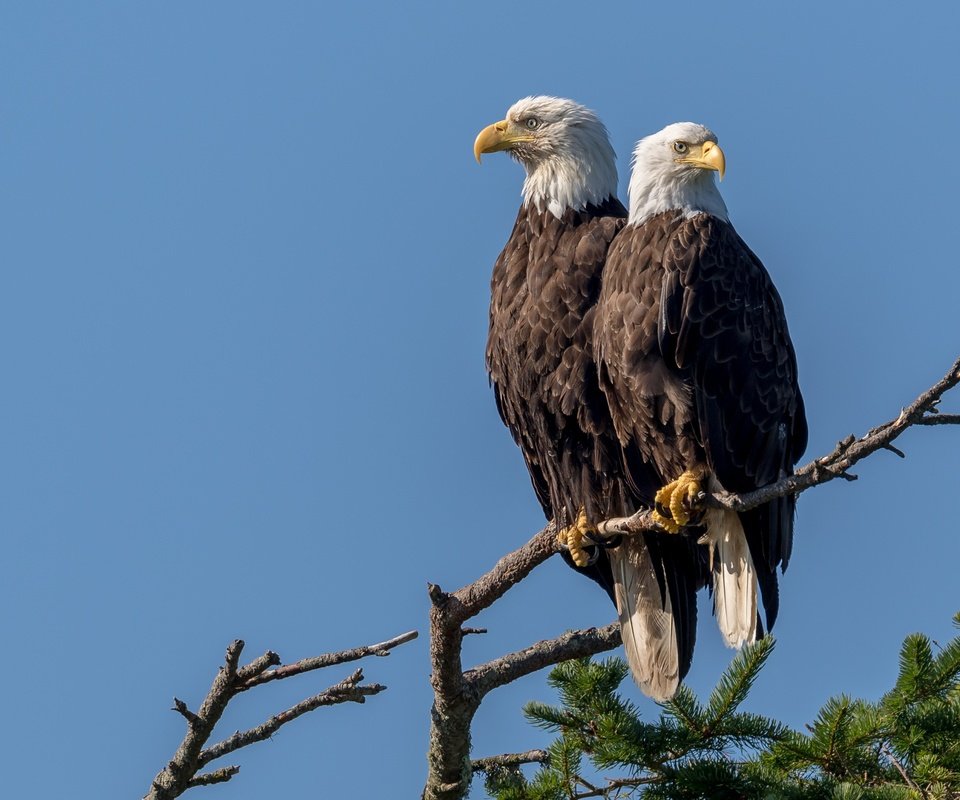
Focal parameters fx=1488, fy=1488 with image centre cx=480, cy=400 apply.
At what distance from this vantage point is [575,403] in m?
5.81

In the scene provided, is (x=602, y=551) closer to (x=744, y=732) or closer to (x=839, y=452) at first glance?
(x=744, y=732)

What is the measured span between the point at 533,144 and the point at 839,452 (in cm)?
312

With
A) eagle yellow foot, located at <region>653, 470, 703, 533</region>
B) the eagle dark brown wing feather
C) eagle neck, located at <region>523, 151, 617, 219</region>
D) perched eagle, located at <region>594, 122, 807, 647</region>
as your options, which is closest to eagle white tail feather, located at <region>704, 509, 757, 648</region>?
perched eagle, located at <region>594, 122, 807, 647</region>

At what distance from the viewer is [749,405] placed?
5652mm

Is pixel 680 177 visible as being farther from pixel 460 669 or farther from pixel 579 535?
pixel 460 669

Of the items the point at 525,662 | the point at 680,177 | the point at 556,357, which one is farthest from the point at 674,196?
the point at 525,662

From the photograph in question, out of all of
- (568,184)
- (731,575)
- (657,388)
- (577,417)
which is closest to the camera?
(657,388)

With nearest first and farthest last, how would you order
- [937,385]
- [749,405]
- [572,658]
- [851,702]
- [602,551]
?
[937,385] < [851,702] < [572,658] < [749,405] < [602,551]

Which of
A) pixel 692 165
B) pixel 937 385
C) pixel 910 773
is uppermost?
pixel 692 165

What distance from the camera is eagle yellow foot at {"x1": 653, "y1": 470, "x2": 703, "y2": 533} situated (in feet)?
18.3

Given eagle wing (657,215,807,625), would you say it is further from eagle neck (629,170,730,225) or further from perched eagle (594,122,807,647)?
eagle neck (629,170,730,225)

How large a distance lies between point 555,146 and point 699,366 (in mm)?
1495

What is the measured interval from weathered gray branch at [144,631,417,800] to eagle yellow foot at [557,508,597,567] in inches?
73.4

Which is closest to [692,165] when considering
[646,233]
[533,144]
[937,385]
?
[646,233]
